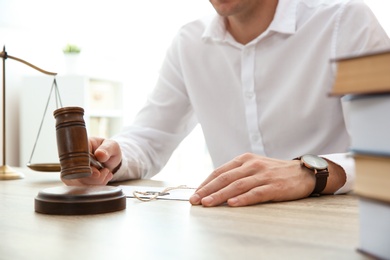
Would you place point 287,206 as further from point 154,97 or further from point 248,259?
point 154,97

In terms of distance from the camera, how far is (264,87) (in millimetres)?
1796

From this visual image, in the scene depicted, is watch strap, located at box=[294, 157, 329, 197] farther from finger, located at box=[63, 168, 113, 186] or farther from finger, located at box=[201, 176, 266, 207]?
finger, located at box=[63, 168, 113, 186]

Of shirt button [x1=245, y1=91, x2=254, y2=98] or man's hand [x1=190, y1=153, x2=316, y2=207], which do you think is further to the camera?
shirt button [x1=245, y1=91, x2=254, y2=98]

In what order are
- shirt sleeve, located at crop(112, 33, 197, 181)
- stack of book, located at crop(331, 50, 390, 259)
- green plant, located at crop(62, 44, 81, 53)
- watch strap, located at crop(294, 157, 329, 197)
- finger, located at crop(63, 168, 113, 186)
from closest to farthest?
1. stack of book, located at crop(331, 50, 390, 259)
2. watch strap, located at crop(294, 157, 329, 197)
3. finger, located at crop(63, 168, 113, 186)
4. shirt sleeve, located at crop(112, 33, 197, 181)
5. green plant, located at crop(62, 44, 81, 53)

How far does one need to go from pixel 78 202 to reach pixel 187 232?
28 cm

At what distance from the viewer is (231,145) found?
76.0 inches

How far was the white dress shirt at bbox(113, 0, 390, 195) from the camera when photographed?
65.1 inches

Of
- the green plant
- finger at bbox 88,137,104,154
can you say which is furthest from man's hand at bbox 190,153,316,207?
the green plant

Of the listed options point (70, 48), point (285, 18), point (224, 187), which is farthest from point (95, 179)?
point (70, 48)

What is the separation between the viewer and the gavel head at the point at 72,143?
39.9 inches

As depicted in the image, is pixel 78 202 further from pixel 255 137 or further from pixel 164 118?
pixel 164 118

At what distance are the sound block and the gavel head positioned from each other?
0.05 metres

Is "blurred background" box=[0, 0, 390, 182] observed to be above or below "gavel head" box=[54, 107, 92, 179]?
above

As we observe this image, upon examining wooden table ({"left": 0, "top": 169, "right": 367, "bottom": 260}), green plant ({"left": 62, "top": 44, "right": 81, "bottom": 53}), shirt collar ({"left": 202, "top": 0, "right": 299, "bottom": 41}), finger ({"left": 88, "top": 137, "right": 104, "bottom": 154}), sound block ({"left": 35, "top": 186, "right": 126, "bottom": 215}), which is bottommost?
wooden table ({"left": 0, "top": 169, "right": 367, "bottom": 260})
